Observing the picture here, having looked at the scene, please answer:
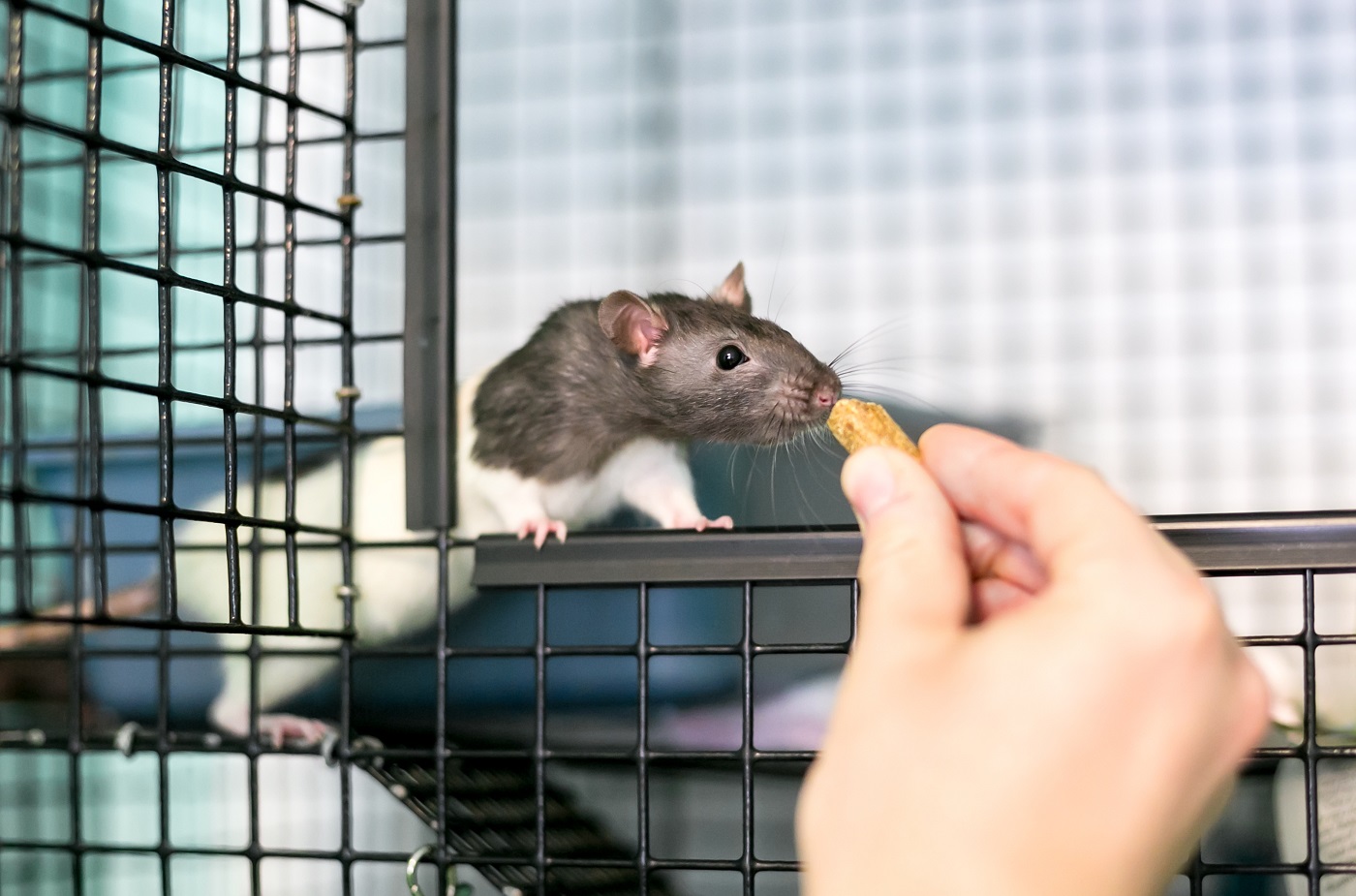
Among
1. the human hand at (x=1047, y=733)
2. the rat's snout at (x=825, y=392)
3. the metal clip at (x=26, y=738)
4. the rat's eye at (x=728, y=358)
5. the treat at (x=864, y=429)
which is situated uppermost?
the rat's eye at (x=728, y=358)

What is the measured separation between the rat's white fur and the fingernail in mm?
386

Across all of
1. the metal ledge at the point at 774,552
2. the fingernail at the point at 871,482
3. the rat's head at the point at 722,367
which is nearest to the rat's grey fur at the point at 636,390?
the rat's head at the point at 722,367

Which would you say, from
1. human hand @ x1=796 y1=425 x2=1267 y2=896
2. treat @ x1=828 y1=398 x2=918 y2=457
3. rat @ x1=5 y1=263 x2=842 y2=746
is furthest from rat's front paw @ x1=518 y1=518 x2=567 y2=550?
human hand @ x1=796 y1=425 x2=1267 y2=896

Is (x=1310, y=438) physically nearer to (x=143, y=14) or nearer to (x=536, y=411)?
(x=536, y=411)

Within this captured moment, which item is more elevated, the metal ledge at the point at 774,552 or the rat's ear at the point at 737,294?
the rat's ear at the point at 737,294

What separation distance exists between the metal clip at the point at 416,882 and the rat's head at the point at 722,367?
0.31 metres

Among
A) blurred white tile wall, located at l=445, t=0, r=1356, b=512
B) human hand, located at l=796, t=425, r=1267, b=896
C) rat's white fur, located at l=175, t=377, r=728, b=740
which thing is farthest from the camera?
blurred white tile wall, located at l=445, t=0, r=1356, b=512

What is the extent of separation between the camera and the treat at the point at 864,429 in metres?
0.48

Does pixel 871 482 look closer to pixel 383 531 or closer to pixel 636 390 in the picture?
pixel 636 390

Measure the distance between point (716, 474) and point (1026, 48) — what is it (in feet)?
1.93


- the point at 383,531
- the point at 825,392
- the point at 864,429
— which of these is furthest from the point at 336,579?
the point at 864,429

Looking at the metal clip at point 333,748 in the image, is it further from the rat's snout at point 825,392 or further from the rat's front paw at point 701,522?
the rat's snout at point 825,392

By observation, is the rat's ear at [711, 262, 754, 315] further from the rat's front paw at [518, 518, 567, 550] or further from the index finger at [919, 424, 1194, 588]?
the index finger at [919, 424, 1194, 588]

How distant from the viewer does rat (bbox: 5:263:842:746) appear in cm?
76
